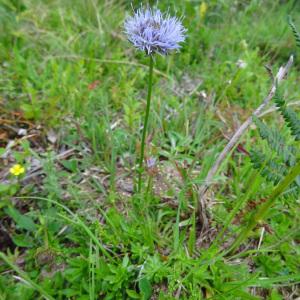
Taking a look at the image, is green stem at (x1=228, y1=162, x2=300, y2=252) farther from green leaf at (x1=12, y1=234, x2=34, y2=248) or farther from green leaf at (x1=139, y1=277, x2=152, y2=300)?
green leaf at (x1=12, y1=234, x2=34, y2=248)

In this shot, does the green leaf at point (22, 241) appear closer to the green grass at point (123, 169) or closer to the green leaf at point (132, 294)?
the green grass at point (123, 169)

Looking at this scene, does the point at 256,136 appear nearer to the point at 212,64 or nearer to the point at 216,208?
the point at 216,208

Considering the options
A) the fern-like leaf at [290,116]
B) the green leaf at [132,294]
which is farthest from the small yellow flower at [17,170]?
the fern-like leaf at [290,116]

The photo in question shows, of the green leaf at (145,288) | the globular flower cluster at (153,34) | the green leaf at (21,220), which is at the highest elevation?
the globular flower cluster at (153,34)

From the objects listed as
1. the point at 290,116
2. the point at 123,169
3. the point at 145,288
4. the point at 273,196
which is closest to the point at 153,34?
the point at 290,116

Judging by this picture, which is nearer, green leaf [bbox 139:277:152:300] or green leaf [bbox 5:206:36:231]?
green leaf [bbox 139:277:152:300]

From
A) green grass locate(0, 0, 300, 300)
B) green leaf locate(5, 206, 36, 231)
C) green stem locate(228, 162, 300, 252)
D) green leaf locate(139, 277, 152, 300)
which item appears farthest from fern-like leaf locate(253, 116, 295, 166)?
green leaf locate(5, 206, 36, 231)

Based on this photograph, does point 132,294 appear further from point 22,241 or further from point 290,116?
point 290,116
